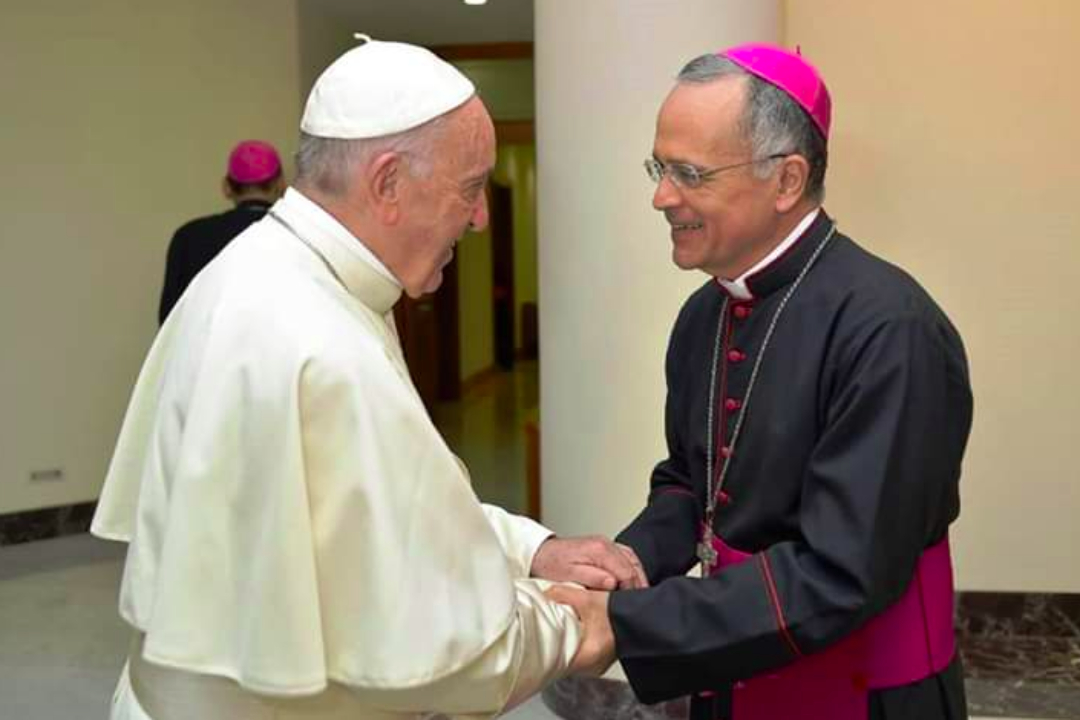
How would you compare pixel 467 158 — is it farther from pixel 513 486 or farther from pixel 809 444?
pixel 513 486

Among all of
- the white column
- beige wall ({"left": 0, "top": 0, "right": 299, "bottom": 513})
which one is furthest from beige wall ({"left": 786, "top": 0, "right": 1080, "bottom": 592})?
beige wall ({"left": 0, "top": 0, "right": 299, "bottom": 513})

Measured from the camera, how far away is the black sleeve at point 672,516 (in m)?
1.82


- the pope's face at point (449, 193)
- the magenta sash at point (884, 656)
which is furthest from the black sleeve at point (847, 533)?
the pope's face at point (449, 193)

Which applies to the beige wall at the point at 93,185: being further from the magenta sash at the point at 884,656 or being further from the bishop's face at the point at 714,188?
the magenta sash at the point at 884,656

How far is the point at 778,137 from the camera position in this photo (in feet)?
4.97

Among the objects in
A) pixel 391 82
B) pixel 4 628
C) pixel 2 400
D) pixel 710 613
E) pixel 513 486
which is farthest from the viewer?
pixel 513 486

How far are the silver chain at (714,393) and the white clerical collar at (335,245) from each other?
564 millimetres

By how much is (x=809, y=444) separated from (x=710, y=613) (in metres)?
0.26

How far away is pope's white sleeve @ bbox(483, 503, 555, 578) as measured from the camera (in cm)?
183

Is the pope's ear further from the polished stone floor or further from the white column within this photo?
the polished stone floor

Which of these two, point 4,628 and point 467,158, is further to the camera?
point 4,628

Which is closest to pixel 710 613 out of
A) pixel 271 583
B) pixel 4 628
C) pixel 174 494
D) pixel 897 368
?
pixel 897 368

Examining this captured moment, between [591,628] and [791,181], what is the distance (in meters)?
0.67

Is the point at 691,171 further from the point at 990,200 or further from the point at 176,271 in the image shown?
the point at 176,271
